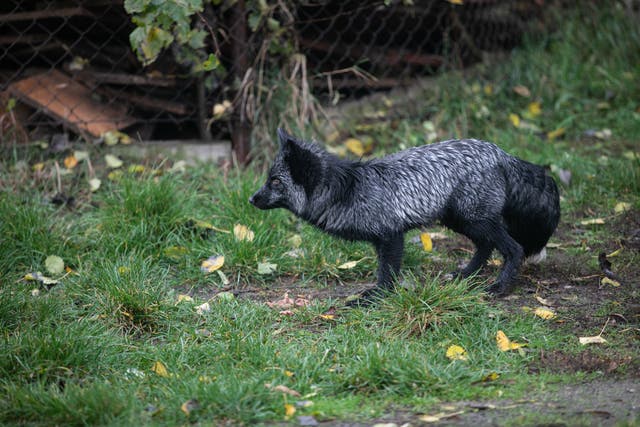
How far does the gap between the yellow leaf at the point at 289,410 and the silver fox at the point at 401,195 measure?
4.53ft

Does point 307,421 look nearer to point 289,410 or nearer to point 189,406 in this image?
point 289,410

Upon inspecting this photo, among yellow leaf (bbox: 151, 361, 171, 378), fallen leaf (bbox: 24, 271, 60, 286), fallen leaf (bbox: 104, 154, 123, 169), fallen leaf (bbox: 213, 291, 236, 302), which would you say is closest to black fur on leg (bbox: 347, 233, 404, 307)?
fallen leaf (bbox: 213, 291, 236, 302)

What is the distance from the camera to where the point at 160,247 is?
554cm

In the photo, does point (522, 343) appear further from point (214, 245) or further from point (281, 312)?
point (214, 245)

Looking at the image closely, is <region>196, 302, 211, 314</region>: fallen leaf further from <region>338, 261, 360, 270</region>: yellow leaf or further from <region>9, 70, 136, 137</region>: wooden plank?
<region>9, 70, 136, 137</region>: wooden plank

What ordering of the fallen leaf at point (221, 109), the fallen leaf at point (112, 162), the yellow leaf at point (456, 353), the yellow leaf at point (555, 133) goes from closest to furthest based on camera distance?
the yellow leaf at point (456, 353), the fallen leaf at point (112, 162), the fallen leaf at point (221, 109), the yellow leaf at point (555, 133)

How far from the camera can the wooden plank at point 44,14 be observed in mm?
6496

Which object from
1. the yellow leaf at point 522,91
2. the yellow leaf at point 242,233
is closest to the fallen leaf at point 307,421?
the yellow leaf at point 242,233

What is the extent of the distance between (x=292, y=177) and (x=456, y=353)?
5.10ft

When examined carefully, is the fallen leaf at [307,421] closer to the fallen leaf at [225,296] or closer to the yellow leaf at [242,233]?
the fallen leaf at [225,296]

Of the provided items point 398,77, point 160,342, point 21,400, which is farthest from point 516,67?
point 21,400

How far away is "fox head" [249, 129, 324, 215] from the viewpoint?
4773 mm

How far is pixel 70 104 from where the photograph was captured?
22.4ft

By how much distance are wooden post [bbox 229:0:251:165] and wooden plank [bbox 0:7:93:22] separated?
1238mm
